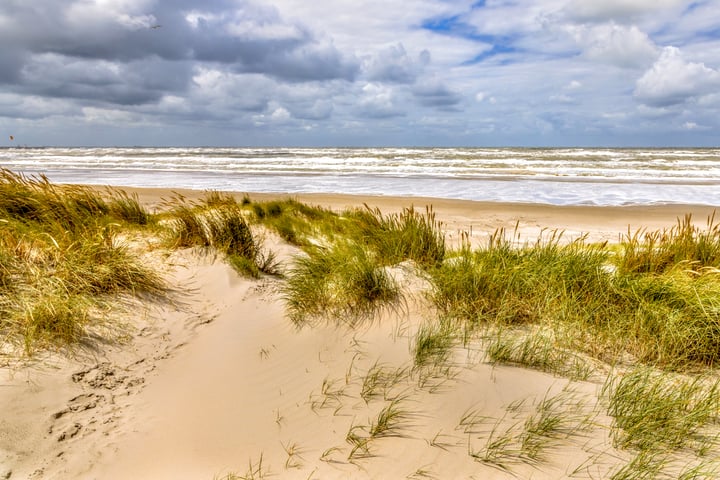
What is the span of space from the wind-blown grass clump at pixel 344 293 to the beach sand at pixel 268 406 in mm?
A: 179

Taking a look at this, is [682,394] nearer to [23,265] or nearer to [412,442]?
[412,442]

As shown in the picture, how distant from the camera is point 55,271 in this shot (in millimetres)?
4590

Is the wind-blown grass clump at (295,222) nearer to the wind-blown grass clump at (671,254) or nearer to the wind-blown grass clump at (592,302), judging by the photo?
the wind-blown grass clump at (592,302)

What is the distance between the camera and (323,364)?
3939 mm

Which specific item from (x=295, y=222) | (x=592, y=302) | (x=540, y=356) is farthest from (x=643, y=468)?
(x=295, y=222)

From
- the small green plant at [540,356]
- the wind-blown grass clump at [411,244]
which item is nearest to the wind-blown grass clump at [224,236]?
the wind-blown grass clump at [411,244]

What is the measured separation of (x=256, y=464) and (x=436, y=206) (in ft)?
43.7

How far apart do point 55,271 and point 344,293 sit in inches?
120

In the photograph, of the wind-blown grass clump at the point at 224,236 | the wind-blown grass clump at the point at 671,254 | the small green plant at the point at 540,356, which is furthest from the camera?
the wind-blown grass clump at the point at 224,236

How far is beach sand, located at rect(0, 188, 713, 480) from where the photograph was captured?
9.11 feet

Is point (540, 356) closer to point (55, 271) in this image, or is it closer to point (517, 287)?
point (517, 287)

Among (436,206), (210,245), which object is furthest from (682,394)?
(436,206)

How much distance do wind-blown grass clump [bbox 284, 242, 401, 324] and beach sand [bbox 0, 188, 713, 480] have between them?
18 centimetres

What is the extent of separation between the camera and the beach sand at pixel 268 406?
109 inches
